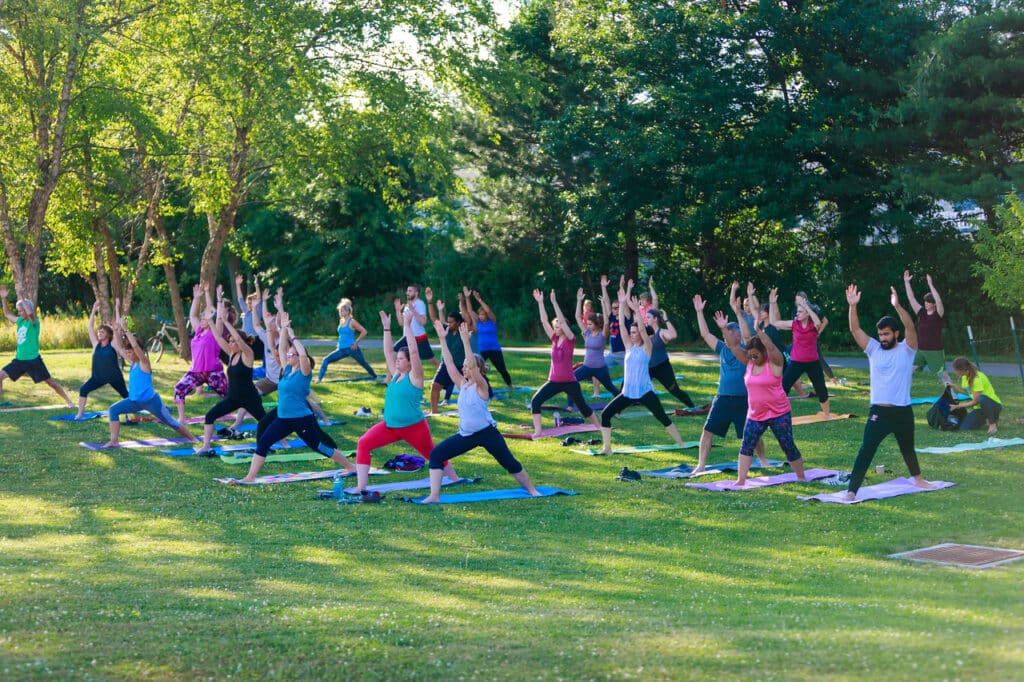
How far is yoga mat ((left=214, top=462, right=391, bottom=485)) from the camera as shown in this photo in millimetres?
14016

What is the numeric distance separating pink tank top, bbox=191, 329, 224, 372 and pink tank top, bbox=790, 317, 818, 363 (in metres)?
9.05

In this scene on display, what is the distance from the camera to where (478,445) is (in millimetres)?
12469

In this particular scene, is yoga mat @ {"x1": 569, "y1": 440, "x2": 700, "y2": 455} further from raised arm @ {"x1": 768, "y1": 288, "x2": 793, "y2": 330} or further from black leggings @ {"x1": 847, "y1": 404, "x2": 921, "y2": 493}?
black leggings @ {"x1": 847, "y1": 404, "x2": 921, "y2": 493}

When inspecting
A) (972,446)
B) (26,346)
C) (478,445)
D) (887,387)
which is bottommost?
(972,446)

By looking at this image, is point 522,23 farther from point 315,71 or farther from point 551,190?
point 315,71

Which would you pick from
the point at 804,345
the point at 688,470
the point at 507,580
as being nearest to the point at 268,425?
the point at 688,470

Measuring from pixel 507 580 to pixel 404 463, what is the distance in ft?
19.6

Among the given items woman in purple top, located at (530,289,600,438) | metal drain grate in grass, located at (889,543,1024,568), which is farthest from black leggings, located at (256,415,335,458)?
metal drain grate in grass, located at (889,543,1024,568)

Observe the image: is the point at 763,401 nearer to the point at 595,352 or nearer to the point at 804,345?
the point at 804,345

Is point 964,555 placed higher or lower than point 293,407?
lower

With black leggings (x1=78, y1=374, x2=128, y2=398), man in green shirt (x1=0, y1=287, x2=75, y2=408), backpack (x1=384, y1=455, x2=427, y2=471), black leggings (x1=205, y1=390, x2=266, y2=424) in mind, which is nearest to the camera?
backpack (x1=384, y1=455, x2=427, y2=471)

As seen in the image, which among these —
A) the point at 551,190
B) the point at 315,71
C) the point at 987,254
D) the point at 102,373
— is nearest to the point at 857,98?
the point at 987,254

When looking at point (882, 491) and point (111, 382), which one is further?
point (111, 382)

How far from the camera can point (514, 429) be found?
18562 millimetres
